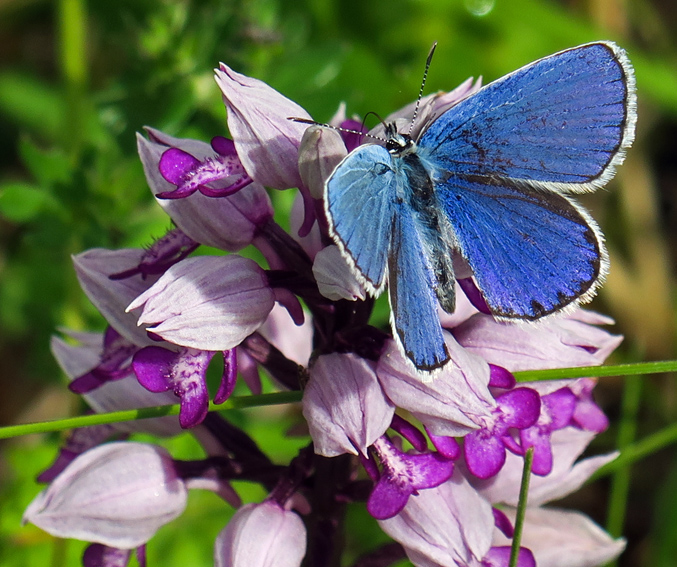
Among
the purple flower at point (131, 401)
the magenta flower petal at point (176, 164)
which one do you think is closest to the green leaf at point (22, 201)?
the purple flower at point (131, 401)

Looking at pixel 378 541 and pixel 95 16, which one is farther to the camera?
pixel 95 16

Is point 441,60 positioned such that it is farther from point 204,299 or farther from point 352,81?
point 204,299

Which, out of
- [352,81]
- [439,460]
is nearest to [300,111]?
[439,460]

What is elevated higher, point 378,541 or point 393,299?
point 393,299

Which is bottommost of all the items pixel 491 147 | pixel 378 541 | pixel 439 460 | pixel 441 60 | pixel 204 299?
pixel 378 541

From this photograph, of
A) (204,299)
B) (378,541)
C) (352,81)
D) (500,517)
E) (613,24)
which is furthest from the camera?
(613,24)

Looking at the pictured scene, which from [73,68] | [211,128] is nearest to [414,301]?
[211,128]

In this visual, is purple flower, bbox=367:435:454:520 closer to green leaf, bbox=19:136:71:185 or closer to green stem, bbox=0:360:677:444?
green stem, bbox=0:360:677:444

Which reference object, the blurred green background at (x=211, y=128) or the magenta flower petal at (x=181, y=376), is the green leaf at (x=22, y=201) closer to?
the blurred green background at (x=211, y=128)
